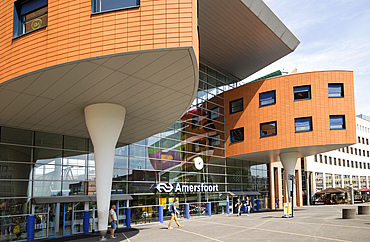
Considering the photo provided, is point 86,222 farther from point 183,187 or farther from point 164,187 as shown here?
point 183,187

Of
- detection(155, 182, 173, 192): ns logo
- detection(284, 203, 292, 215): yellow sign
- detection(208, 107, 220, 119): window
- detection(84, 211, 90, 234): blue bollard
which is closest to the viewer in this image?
detection(84, 211, 90, 234): blue bollard

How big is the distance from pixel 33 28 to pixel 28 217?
10246 mm

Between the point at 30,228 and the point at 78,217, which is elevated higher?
the point at 78,217

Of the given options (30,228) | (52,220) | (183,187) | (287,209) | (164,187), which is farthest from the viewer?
(183,187)

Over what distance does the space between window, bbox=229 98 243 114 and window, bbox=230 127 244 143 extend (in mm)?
1948

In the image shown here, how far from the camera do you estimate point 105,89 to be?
1411cm

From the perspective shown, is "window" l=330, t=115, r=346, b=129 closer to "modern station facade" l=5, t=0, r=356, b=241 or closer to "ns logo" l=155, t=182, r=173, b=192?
"modern station facade" l=5, t=0, r=356, b=241

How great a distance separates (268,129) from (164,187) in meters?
11.0

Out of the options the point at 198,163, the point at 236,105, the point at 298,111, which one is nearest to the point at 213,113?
the point at 236,105

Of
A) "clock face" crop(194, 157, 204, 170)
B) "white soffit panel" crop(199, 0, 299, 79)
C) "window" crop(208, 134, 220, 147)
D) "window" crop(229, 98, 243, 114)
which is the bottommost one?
"clock face" crop(194, 157, 204, 170)

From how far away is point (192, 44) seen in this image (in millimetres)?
10953

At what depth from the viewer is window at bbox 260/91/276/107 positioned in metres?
31.2

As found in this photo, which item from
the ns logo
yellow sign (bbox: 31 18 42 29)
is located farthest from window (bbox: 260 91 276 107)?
yellow sign (bbox: 31 18 42 29)

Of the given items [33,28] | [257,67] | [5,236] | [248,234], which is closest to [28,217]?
[5,236]
